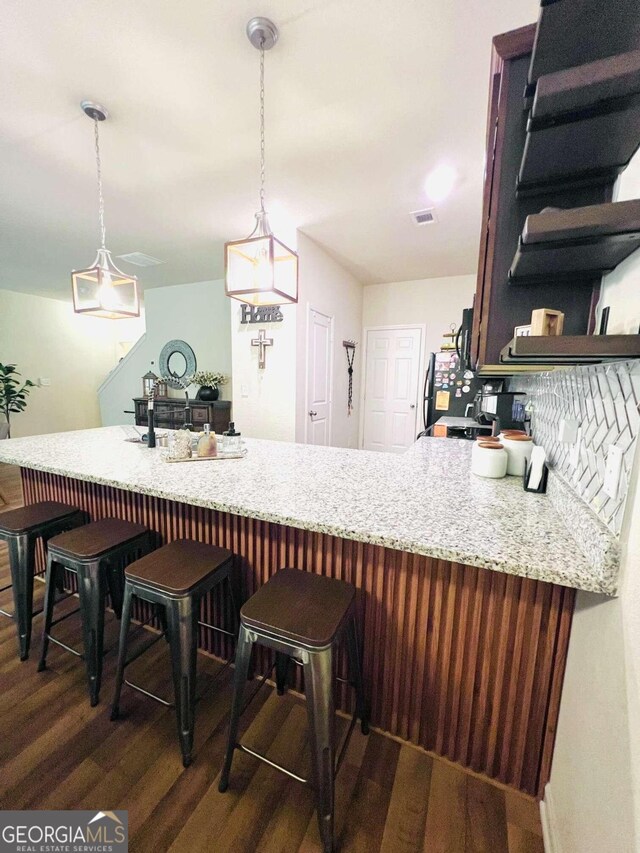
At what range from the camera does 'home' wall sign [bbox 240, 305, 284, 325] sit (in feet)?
11.7

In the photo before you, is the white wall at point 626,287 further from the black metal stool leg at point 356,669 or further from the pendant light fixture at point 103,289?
the pendant light fixture at point 103,289

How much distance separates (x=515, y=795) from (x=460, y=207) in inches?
140

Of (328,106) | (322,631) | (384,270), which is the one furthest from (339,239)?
(322,631)

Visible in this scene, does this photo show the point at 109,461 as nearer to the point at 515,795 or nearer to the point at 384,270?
the point at 515,795

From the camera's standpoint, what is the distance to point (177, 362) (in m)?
5.35

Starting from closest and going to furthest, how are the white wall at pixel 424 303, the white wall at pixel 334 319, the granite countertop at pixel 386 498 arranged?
the granite countertop at pixel 386 498
the white wall at pixel 334 319
the white wall at pixel 424 303

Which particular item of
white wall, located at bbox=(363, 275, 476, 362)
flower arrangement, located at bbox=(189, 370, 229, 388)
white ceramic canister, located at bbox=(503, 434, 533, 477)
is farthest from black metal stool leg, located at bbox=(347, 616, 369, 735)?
white wall, located at bbox=(363, 275, 476, 362)

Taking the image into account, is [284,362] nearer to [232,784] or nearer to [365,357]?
[365,357]

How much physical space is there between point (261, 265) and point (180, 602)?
5.15 ft

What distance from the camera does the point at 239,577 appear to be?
1.52 m

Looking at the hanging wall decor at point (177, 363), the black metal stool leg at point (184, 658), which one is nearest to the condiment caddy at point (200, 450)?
the black metal stool leg at point (184, 658)

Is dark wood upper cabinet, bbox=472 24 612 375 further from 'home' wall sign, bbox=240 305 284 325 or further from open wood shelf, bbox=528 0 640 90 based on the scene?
'home' wall sign, bbox=240 305 284 325

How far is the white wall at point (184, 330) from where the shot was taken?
16.6 feet

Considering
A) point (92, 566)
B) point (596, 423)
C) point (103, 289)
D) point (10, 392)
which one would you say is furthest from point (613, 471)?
point (10, 392)
